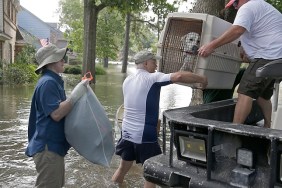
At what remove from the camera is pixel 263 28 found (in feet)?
11.6

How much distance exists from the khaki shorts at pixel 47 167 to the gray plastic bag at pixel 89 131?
23 cm

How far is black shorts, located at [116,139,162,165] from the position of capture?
470 centimetres

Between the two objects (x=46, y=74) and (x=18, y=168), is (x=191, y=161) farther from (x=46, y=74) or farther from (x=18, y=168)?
(x=18, y=168)

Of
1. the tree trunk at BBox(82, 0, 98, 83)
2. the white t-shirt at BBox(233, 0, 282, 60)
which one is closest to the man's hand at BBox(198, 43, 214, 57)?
the white t-shirt at BBox(233, 0, 282, 60)

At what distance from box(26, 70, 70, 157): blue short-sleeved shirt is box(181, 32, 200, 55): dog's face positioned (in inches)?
55.5

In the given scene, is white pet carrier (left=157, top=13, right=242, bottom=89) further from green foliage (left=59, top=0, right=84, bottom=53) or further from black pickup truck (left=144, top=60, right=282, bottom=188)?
green foliage (left=59, top=0, right=84, bottom=53)

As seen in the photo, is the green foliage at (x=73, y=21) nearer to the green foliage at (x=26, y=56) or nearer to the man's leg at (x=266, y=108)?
the green foliage at (x=26, y=56)

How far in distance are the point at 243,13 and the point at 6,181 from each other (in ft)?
13.6

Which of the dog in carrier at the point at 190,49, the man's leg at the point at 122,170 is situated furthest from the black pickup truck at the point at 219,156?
the man's leg at the point at 122,170

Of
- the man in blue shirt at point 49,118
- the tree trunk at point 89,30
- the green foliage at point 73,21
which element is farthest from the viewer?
the green foliage at point 73,21

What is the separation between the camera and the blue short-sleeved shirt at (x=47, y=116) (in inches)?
147

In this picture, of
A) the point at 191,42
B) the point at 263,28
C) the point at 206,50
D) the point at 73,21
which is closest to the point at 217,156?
the point at 206,50

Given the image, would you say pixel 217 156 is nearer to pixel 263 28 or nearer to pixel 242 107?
pixel 242 107

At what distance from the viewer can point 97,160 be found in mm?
4090
